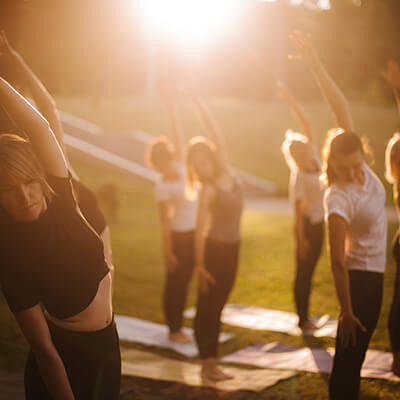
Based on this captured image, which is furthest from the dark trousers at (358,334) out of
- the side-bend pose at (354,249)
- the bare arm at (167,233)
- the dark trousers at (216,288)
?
the bare arm at (167,233)

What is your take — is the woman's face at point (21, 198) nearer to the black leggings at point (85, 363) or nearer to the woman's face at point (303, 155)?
the black leggings at point (85, 363)

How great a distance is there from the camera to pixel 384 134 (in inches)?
973

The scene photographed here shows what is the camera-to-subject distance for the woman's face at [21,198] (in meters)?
1.98

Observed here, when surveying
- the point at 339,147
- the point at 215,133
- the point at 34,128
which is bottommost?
the point at 215,133

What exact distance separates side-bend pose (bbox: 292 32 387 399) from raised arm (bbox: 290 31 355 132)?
1.50 ft

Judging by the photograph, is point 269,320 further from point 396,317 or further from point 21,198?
point 21,198

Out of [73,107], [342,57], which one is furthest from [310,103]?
[342,57]

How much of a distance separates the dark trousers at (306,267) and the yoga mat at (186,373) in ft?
4.79

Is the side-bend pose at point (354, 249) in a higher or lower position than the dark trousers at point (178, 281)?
higher

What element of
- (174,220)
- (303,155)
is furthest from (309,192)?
(174,220)

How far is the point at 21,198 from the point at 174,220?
163 inches

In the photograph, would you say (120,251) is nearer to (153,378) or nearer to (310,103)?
(153,378)

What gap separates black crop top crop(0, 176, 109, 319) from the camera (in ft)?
6.62

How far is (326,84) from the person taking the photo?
3711mm
